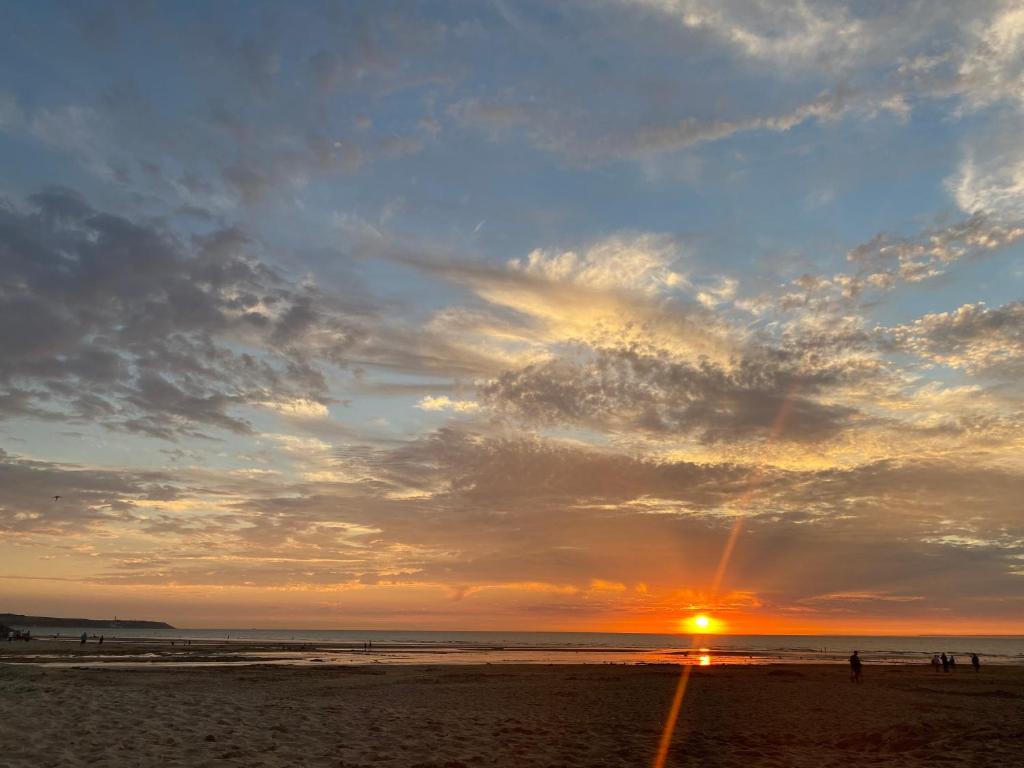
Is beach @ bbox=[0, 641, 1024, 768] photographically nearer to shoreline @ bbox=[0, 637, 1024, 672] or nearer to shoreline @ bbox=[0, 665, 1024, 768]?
shoreline @ bbox=[0, 665, 1024, 768]

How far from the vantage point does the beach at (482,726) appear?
601 inches

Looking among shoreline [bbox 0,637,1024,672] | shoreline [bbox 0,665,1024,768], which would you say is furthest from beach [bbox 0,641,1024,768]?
shoreline [bbox 0,637,1024,672]

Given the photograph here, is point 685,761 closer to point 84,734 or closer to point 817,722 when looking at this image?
point 817,722

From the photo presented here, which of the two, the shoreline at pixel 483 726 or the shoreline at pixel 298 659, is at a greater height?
the shoreline at pixel 483 726

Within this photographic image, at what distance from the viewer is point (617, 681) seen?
139ft

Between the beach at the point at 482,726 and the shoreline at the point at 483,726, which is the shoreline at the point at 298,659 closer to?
the shoreline at the point at 483,726

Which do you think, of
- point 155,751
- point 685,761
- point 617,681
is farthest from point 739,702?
point 155,751

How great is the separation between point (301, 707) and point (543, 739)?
32.8 feet

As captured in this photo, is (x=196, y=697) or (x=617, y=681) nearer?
(x=196, y=697)

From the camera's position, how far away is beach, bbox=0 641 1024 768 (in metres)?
15.3

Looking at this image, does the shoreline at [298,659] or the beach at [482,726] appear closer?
the beach at [482,726]

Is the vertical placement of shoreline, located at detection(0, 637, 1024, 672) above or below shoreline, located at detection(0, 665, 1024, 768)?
below

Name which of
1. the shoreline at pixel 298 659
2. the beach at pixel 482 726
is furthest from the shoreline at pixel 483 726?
the shoreline at pixel 298 659

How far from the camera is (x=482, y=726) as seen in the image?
2102 cm
